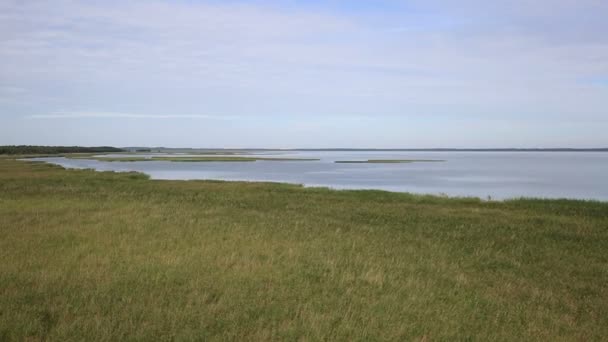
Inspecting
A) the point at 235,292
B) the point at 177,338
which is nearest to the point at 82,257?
the point at 235,292

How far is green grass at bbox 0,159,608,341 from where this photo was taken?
287 inches

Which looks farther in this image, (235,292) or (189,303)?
(235,292)

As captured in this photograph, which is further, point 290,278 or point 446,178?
point 446,178

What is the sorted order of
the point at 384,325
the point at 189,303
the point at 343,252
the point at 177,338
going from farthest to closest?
the point at 343,252 < the point at 189,303 < the point at 384,325 < the point at 177,338

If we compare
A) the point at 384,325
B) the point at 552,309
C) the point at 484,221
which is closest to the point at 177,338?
the point at 384,325

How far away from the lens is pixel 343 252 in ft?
42.3

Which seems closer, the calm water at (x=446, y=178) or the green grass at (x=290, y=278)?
the green grass at (x=290, y=278)

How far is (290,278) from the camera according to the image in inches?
393

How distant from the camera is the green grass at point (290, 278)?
7297 millimetres

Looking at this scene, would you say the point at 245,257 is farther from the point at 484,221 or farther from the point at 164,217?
the point at 484,221

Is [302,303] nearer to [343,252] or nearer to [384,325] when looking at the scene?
[384,325]

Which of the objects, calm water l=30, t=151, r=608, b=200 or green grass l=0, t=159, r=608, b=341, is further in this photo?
calm water l=30, t=151, r=608, b=200

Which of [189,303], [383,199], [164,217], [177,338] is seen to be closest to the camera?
[177,338]

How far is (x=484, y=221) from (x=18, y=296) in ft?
59.3
